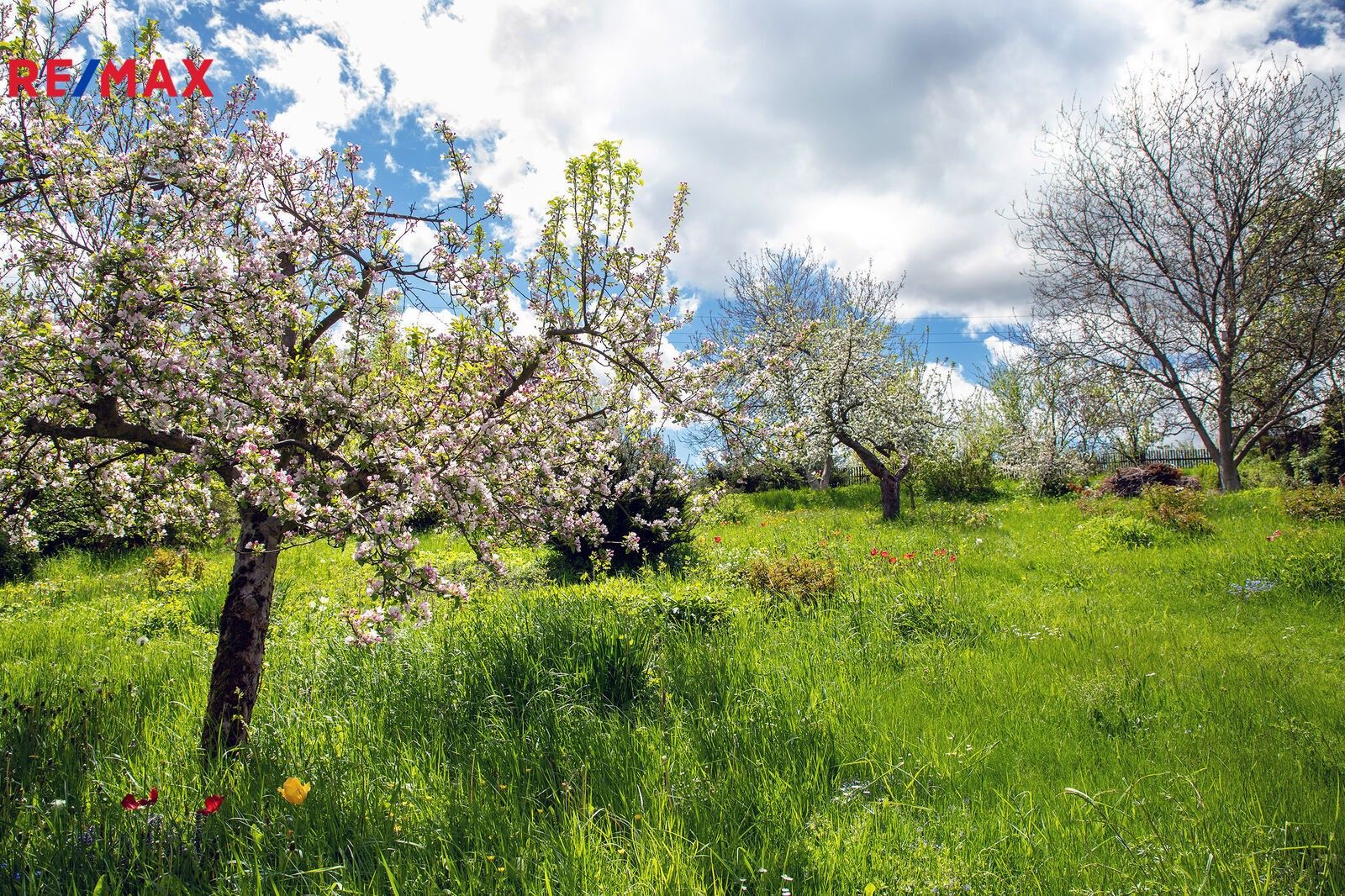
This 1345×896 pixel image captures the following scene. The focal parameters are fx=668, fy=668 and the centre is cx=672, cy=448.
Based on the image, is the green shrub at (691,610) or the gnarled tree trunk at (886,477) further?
the gnarled tree trunk at (886,477)

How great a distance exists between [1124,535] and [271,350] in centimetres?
1138

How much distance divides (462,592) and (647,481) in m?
5.36

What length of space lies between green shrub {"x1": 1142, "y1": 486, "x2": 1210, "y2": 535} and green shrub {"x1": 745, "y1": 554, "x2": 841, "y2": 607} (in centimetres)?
654

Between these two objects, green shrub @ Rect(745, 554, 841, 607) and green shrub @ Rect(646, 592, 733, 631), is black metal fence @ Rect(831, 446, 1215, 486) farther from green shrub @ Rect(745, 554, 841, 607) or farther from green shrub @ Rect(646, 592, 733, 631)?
green shrub @ Rect(646, 592, 733, 631)

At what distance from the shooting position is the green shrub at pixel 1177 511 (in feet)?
33.4

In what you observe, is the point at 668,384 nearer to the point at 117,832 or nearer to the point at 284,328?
the point at 284,328

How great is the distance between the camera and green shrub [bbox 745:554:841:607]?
6807 mm

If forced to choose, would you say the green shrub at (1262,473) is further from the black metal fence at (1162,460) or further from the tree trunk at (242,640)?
the tree trunk at (242,640)

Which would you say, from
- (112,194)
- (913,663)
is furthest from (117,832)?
(913,663)

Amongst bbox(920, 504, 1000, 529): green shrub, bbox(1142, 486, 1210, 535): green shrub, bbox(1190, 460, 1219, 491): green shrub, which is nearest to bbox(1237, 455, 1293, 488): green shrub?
bbox(1190, 460, 1219, 491): green shrub

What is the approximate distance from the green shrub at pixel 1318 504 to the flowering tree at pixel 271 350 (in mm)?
10933

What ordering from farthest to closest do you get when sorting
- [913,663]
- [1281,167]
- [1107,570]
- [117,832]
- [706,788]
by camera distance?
[1281,167] → [1107,570] → [913,663] → [706,788] → [117,832]

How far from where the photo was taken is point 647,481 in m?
8.84

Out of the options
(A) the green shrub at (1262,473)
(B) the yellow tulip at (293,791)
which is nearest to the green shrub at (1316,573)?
(B) the yellow tulip at (293,791)
